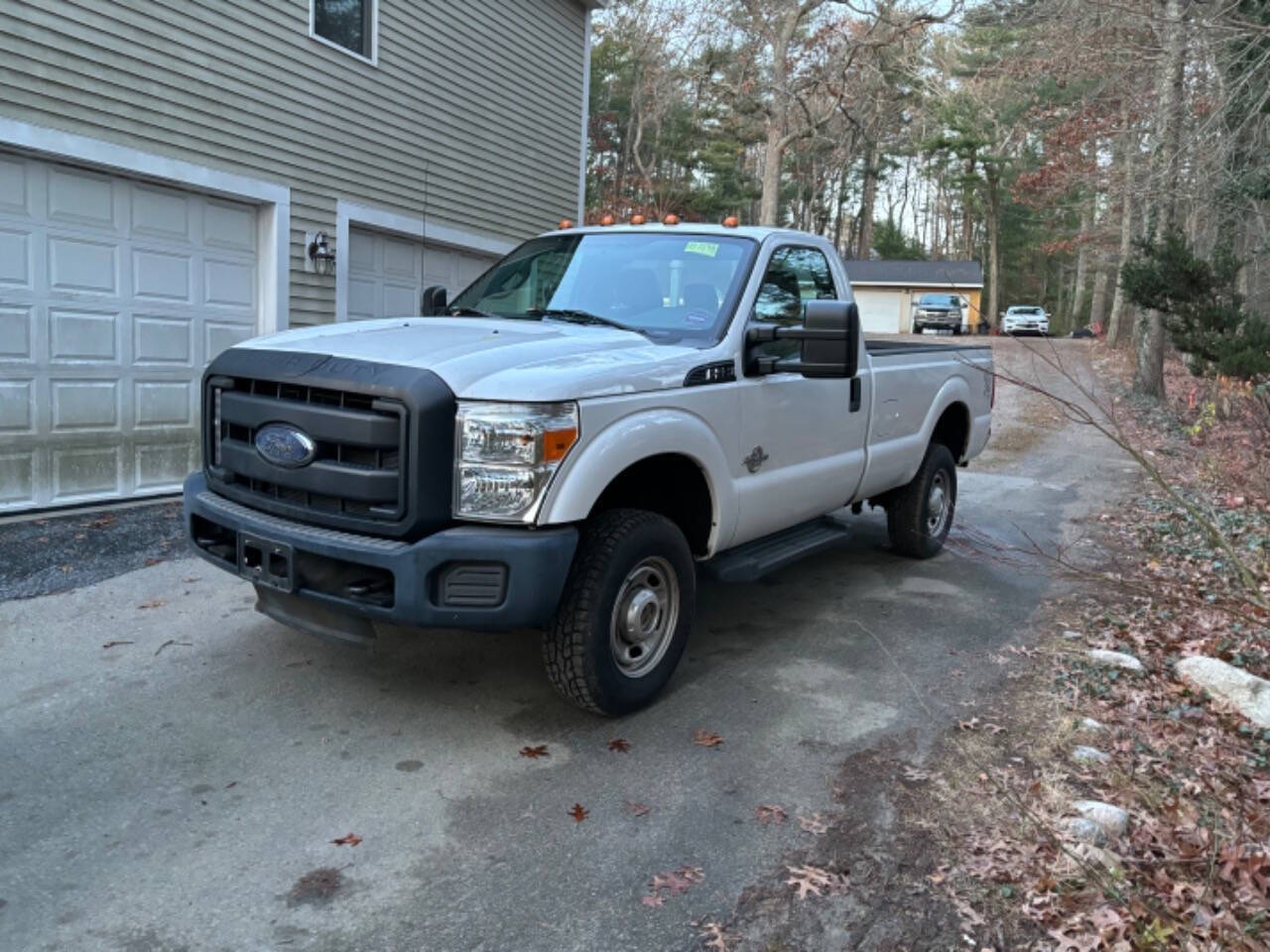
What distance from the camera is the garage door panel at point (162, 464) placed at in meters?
7.83

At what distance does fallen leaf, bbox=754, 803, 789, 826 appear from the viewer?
333cm

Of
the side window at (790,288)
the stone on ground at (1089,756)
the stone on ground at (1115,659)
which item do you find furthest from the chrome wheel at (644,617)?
the stone on ground at (1115,659)

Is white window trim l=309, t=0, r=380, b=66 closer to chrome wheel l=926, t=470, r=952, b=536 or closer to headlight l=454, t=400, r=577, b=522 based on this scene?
chrome wheel l=926, t=470, r=952, b=536

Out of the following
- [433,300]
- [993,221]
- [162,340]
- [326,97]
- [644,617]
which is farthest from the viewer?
[993,221]

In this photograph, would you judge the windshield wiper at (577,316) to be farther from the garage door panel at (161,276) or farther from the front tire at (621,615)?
the garage door panel at (161,276)

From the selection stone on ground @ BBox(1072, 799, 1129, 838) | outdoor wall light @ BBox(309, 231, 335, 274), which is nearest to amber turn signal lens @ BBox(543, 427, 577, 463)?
stone on ground @ BBox(1072, 799, 1129, 838)

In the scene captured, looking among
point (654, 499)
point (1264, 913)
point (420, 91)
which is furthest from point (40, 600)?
point (420, 91)

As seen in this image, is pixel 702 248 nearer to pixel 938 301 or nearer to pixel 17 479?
pixel 17 479

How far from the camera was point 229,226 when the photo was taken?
329 inches

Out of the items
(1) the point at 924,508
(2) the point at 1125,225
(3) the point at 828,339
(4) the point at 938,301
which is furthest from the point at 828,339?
(4) the point at 938,301

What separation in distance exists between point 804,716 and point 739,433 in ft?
4.28

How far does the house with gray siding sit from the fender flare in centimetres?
536

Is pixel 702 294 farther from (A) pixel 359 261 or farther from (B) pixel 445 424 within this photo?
(A) pixel 359 261

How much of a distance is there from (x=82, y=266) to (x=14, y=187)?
67 centimetres
